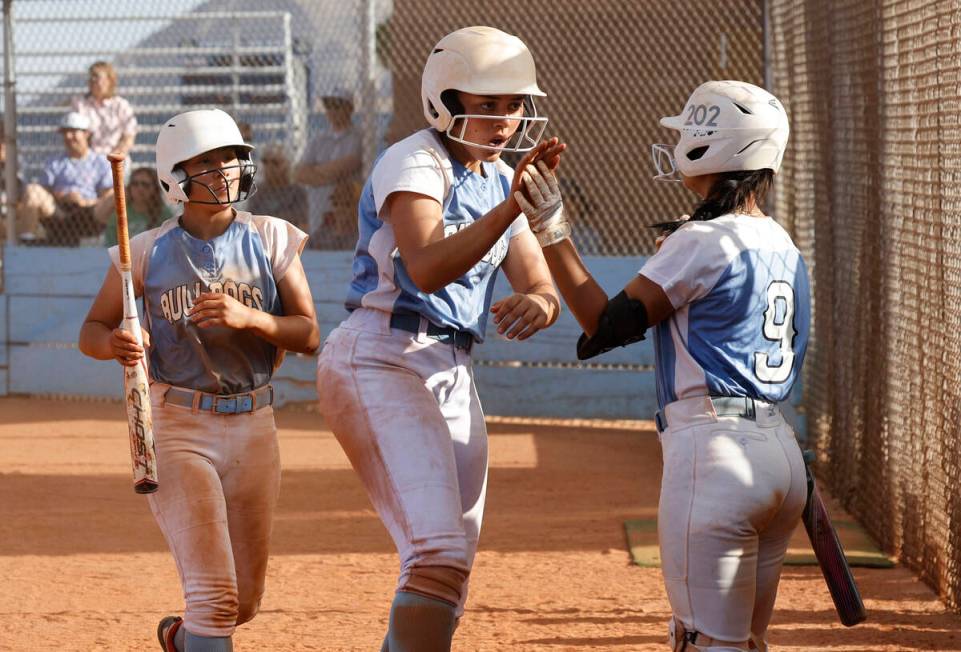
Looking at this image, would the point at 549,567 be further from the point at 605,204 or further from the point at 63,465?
the point at 605,204

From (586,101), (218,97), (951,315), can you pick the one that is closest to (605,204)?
(586,101)

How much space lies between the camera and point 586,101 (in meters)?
12.0

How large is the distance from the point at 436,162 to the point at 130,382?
1.06 meters

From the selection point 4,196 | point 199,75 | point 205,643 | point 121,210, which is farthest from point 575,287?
point 4,196

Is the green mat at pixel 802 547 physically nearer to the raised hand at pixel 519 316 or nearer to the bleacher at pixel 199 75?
the raised hand at pixel 519 316

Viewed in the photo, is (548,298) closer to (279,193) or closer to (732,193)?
(732,193)

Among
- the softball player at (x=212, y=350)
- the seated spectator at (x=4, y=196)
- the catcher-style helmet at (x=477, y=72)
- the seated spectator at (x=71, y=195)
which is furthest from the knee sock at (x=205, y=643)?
the seated spectator at (x=4, y=196)

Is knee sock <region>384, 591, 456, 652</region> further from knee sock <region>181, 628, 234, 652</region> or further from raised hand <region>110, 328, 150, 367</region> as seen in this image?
raised hand <region>110, 328, 150, 367</region>

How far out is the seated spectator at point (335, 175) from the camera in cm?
1159

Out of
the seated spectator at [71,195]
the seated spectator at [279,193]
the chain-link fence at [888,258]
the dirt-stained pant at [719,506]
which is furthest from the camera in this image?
the seated spectator at [71,195]

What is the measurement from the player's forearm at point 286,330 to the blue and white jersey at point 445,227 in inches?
10.1

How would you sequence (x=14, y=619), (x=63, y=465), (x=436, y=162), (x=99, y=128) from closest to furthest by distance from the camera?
(x=436, y=162) < (x=14, y=619) < (x=63, y=465) < (x=99, y=128)

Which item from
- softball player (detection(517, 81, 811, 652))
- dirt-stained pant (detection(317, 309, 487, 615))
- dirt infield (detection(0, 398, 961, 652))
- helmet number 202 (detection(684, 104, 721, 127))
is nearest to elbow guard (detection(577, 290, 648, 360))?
softball player (detection(517, 81, 811, 652))

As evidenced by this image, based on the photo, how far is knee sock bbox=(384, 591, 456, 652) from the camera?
362cm
